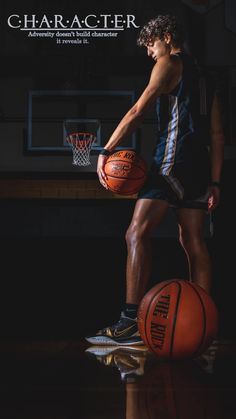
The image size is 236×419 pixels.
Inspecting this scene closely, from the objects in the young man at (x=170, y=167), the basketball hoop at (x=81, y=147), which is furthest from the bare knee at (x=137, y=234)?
the basketball hoop at (x=81, y=147)

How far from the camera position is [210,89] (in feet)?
8.78

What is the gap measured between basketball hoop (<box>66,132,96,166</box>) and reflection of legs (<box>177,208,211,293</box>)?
4848 mm

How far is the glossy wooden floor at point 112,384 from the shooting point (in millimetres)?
1481

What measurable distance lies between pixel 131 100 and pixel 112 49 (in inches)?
28.2

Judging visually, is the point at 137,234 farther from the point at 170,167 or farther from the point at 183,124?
the point at 183,124

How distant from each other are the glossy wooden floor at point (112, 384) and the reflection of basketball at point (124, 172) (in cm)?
69

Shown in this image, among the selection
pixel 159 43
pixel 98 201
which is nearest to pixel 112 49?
pixel 98 201

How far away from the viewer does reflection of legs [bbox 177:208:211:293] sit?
99.7 inches

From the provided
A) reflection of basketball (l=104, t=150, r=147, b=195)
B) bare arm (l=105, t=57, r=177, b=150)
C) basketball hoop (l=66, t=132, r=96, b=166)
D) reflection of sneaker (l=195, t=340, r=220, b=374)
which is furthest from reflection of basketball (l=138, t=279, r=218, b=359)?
basketball hoop (l=66, t=132, r=96, b=166)

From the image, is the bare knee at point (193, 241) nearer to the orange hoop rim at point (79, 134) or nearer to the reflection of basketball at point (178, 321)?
the reflection of basketball at point (178, 321)

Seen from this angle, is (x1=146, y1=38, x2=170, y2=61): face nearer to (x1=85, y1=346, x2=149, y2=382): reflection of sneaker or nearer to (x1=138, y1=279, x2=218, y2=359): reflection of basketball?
(x1=138, y1=279, x2=218, y2=359): reflection of basketball

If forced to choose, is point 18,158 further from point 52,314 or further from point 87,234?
point 52,314

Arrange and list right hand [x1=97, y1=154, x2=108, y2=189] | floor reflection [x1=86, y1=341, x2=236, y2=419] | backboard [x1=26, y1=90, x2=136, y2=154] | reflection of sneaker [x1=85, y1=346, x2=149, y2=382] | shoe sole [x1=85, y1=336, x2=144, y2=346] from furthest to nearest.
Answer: backboard [x1=26, y1=90, x2=136, y2=154], right hand [x1=97, y1=154, x2=108, y2=189], shoe sole [x1=85, y1=336, x2=144, y2=346], reflection of sneaker [x1=85, y1=346, x2=149, y2=382], floor reflection [x1=86, y1=341, x2=236, y2=419]

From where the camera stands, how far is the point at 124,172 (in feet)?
8.56
